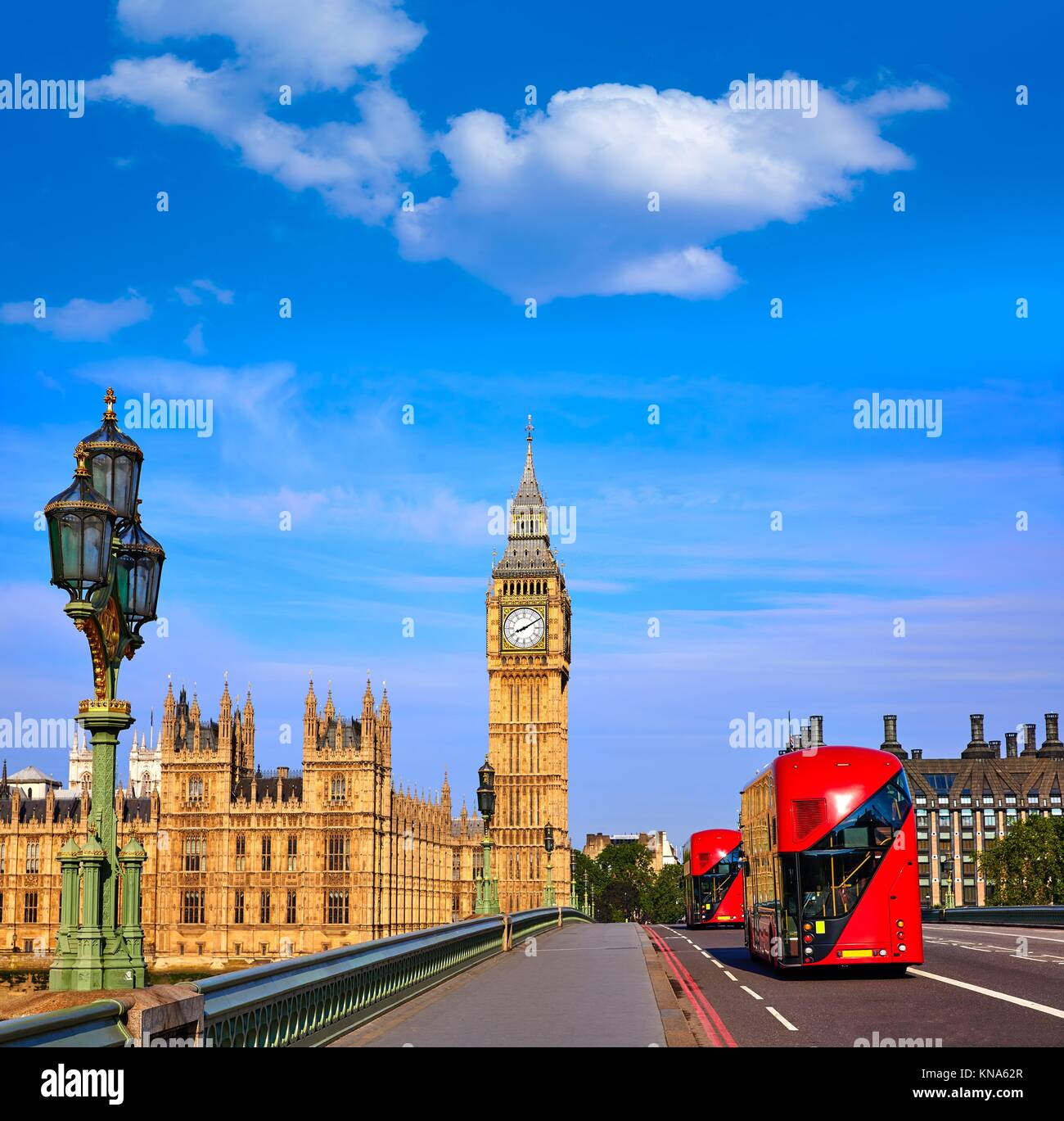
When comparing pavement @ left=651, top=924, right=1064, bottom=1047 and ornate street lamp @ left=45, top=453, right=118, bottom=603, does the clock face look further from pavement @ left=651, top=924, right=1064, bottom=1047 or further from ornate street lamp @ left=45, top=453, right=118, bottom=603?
ornate street lamp @ left=45, top=453, right=118, bottom=603

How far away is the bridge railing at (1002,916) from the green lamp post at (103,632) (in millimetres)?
52324

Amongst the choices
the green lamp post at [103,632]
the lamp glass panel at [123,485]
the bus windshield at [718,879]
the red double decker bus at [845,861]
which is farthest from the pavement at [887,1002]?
the bus windshield at [718,879]

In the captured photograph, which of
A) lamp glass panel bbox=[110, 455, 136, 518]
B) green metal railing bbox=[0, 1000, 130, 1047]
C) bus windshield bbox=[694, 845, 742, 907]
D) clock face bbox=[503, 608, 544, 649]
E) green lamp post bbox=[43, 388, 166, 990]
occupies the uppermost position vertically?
clock face bbox=[503, 608, 544, 649]

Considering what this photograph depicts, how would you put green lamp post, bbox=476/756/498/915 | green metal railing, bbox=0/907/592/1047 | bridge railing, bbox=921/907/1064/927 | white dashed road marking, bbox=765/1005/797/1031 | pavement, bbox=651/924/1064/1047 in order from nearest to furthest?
1. green metal railing, bbox=0/907/592/1047
2. pavement, bbox=651/924/1064/1047
3. white dashed road marking, bbox=765/1005/797/1031
4. green lamp post, bbox=476/756/498/915
5. bridge railing, bbox=921/907/1064/927

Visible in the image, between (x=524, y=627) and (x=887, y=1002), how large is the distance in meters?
130

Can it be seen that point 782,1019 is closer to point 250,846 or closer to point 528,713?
point 250,846

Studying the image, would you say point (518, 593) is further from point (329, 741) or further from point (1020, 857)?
point (1020, 857)

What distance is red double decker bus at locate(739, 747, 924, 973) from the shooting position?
82.4ft

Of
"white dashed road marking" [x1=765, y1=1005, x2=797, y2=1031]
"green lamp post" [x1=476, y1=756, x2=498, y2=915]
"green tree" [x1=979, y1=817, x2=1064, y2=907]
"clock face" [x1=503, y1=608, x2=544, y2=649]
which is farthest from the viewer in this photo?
"clock face" [x1=503, y1=608, x2=544, y2=649]

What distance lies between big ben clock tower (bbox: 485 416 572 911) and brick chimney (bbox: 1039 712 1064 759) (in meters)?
63.3

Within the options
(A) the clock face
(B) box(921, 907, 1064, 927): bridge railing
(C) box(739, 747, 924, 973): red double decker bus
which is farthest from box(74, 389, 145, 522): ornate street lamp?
(A) the clock face

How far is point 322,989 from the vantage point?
54.2 ft

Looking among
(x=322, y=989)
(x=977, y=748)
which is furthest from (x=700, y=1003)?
(x=977, y=748)
